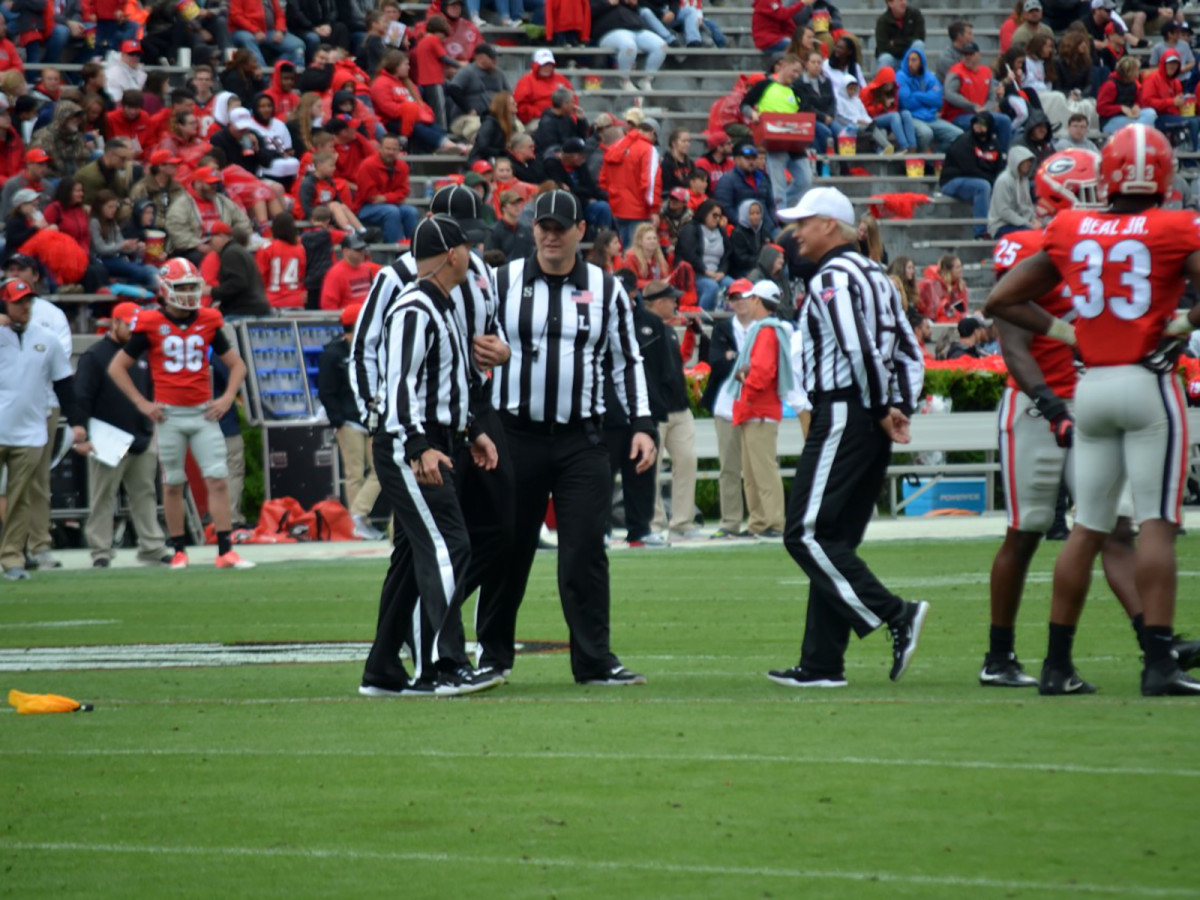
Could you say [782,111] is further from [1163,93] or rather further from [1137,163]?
[1137,163]

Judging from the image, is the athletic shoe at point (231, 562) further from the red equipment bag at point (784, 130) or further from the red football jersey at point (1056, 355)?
the red equipment bag at point (784, 130)

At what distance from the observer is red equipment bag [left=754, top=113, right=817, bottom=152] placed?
2558 cm

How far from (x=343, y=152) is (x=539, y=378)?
14.7 metres

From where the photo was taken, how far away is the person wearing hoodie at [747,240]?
2381cm

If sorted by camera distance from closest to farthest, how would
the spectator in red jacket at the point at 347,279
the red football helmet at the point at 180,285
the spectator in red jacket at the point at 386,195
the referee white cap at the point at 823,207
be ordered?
the referee white cap at the point at 823,207 < the red football helmet at the point at 180,285 < the spectator in red jacket at the point at 347,279 < the spectator in red jacket at the point at 386,195

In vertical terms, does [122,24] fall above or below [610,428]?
above

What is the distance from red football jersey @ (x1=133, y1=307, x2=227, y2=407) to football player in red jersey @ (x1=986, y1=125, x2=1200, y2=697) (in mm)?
9288

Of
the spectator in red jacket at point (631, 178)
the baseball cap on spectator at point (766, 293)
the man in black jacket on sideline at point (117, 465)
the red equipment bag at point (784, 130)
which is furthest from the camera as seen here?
the red equipment bag at point (784, 130)

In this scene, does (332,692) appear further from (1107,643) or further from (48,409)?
(48,409)

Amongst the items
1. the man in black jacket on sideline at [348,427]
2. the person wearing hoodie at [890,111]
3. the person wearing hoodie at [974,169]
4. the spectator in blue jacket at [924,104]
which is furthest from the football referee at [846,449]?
the spectator in blue jacket at [924,104]

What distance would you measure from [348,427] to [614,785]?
1297 cm

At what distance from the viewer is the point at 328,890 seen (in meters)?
5.11

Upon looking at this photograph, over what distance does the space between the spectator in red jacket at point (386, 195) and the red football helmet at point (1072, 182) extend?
1494 cm

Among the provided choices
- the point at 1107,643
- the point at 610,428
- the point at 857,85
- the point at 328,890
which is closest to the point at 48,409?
the point at 610,428
